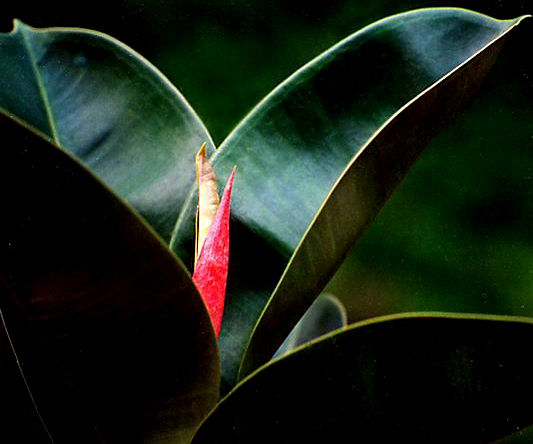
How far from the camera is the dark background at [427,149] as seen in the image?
103 cm

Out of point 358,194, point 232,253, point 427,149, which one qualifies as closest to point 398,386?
point 358,194

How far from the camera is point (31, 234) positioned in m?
0.32

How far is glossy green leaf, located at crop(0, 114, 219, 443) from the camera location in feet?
A: 1.02

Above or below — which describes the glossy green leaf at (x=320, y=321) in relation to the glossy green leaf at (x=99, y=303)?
below

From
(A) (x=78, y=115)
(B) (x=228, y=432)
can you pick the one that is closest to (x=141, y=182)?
(A) (x=78, y=115)

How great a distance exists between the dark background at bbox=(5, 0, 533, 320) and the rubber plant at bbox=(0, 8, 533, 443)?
0.50 meters

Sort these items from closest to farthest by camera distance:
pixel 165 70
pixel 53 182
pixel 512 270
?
1. pixel 53 182
2. pixel 512 270
3. pixel 165 70

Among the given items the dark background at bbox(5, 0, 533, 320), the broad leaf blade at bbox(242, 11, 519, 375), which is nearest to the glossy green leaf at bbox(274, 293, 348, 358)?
the dark background at bbox(5, 0, 533, 320)

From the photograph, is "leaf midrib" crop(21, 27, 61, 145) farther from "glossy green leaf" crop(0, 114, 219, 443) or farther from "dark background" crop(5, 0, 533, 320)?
"dark background" crop(5, 0, 533, 320)

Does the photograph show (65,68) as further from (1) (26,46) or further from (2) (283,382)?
(2) (283,382)

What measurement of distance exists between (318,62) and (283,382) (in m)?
0.28

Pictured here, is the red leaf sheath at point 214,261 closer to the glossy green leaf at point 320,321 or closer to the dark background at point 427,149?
the glossy green leaf at point 320,321

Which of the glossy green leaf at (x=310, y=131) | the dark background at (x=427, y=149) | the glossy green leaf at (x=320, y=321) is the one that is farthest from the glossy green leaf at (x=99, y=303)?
the dark background at (x=427, y=149)

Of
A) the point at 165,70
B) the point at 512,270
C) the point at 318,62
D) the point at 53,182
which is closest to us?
the point at 53,182
